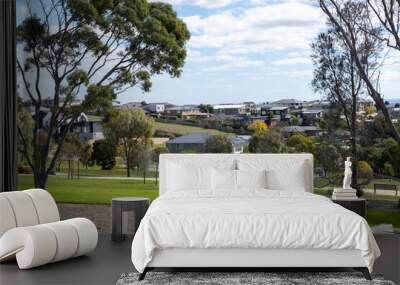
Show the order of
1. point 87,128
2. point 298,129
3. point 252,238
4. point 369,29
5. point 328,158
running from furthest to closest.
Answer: point 87,128, point 298,129, point 328,158, point 369,29, point 252,238

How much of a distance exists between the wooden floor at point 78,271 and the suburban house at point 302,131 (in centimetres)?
304

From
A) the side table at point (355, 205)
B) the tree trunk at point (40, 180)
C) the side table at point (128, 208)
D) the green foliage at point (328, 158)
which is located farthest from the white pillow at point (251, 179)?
the tree trunk at point (40, 180)

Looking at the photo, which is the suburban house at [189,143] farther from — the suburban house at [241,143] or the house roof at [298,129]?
the house roof at [298,129]

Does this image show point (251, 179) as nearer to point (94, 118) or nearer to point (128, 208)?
point (128, 208)

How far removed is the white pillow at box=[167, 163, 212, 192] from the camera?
24.0ft

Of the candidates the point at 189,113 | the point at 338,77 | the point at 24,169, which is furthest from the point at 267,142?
the point at 24,169

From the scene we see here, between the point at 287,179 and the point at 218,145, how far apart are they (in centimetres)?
180

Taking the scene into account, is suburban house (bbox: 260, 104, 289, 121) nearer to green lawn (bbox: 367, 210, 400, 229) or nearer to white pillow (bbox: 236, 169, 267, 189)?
green lawn (bbox: 367, 210, 400, 229)

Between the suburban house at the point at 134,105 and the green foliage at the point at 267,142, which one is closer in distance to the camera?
the green foliage at the point at 267,142

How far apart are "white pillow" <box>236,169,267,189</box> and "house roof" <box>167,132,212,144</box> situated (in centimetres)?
180

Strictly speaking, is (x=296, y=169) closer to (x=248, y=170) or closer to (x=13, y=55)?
(x=248, y=170)

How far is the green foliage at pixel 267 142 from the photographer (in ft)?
29.0

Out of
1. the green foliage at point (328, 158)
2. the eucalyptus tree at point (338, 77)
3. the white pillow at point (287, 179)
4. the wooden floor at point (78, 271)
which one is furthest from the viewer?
the green foliage at point (328, 158)

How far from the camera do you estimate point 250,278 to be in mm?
5395
